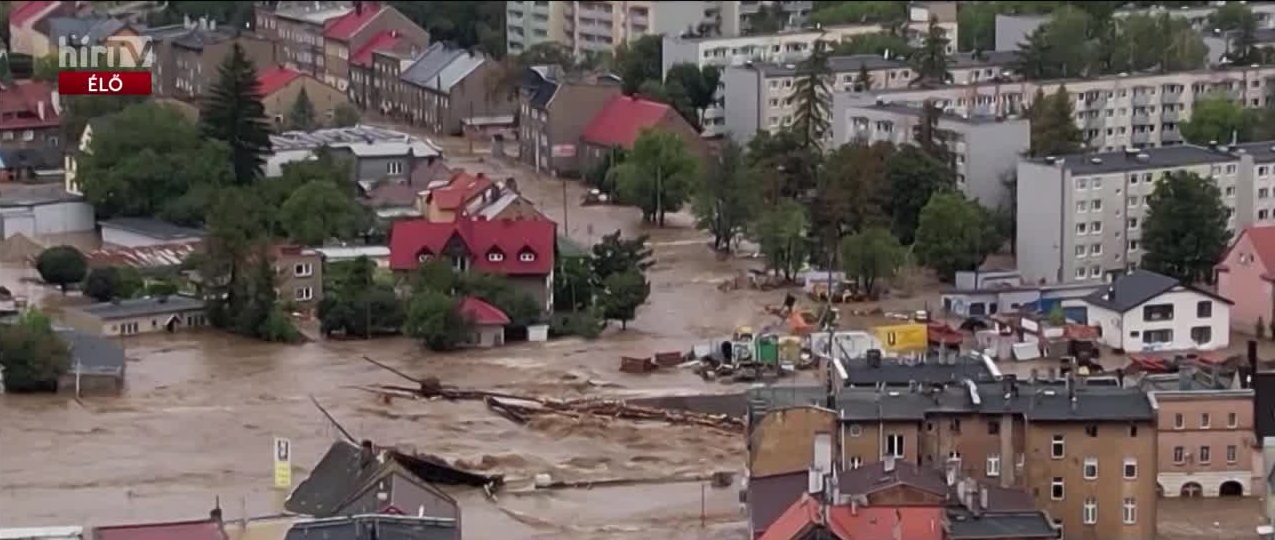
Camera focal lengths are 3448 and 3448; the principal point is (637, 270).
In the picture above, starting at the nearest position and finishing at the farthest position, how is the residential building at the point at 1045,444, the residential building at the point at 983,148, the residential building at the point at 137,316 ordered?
1. the residential building at the point at 1045,444
2. the residential building at the point at 137,316
3. the residential building at the point at 983,148

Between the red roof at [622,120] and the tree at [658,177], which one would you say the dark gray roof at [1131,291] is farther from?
the red roof at [622,120]

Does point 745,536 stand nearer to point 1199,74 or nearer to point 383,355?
point 383,355

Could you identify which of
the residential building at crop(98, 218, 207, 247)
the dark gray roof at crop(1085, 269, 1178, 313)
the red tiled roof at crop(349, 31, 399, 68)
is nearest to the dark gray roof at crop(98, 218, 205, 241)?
the residential building at crop(98, 218, 207, 247)

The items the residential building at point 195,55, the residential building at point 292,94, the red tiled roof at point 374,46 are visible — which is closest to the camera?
the residential building at point 292,94

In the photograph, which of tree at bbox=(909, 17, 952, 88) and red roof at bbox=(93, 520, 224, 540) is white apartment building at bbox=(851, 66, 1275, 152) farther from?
red roof at bbox=(93, 520, 224, 540)

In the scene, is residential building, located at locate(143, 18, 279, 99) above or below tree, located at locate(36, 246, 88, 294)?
above

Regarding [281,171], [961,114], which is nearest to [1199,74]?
[961,114]

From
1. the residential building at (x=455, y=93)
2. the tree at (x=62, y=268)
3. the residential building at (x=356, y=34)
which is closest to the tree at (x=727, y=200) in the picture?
the tree at (x=62, y=268)
